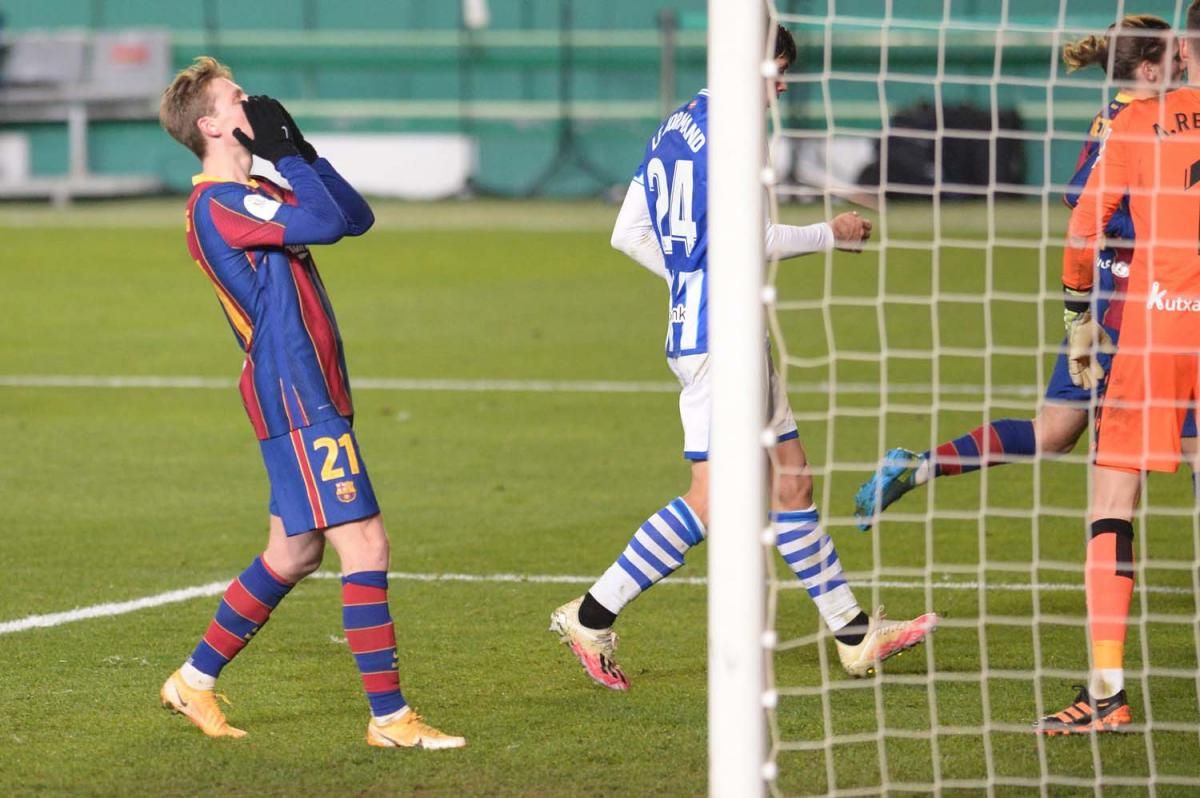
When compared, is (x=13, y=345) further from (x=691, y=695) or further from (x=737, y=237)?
(x=737, y=237)

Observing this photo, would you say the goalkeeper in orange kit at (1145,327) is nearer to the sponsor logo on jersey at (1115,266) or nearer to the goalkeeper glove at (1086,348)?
the goalkeeper glove at (1086,348)

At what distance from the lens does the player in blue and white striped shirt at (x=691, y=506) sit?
544 cm

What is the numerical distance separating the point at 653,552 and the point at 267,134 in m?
1.75

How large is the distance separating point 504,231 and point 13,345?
Result: 383 inches

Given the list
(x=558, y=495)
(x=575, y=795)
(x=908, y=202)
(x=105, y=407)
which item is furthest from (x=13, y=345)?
(x=908, y=202)

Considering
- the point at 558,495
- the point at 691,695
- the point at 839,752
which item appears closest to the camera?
the point at 839,752

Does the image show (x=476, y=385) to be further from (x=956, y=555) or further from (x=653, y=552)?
(x=653, y=552)

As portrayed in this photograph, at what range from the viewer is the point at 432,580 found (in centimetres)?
704

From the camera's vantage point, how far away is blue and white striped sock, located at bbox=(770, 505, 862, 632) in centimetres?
552

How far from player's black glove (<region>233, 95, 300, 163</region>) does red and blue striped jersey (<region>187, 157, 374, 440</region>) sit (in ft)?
0.11

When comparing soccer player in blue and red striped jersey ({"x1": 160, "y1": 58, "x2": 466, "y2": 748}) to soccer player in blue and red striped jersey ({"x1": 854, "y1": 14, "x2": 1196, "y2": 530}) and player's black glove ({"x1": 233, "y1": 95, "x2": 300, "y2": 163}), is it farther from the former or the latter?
soccer player in blue and red striped jersey ({"x1": 854, "y1": 14, "x2": 1196, "y2": 530})

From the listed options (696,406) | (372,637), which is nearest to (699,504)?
(696,406)

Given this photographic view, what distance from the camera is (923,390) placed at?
11.8 metres

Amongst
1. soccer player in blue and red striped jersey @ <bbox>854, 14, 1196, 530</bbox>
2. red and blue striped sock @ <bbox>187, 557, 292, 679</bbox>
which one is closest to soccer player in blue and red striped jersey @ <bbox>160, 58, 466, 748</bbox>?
red and blue striped sock @ <bbox>187, 557, 292, 679</bbox>
